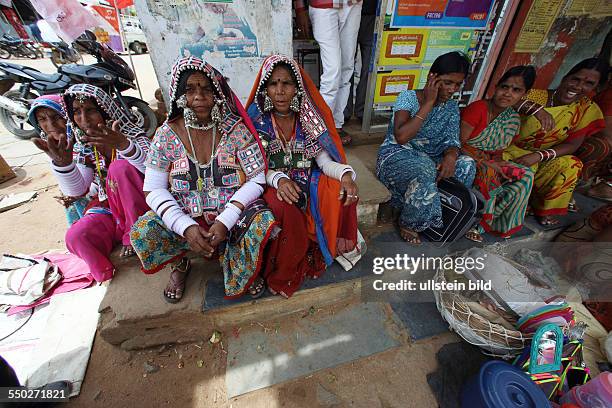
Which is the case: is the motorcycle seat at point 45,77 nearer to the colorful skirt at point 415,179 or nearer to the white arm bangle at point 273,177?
the white arm bangle at point 273,177

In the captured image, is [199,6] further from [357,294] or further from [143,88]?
[143,88]

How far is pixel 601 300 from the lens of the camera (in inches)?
93.4

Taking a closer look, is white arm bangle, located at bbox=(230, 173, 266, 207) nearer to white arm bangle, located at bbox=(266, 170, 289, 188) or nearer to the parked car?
white arm bangle, located at bbox=(266, 170, 289, 188)

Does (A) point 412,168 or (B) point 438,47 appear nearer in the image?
(A) point 412,168

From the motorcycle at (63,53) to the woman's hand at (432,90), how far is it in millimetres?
10433

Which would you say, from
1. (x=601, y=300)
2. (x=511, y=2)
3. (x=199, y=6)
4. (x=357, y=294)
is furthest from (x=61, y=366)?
(x=511, y=2)

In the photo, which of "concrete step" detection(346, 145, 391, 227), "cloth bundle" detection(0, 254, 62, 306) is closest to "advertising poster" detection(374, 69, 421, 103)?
"concrete step" detection(346, 145, 391, 227)

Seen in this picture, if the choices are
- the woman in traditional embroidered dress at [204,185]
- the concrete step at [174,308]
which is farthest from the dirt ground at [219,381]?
the woman in traditional embroidered dress at [204,185]

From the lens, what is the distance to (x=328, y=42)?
2.81 m

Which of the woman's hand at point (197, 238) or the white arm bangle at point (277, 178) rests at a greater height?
the white arm bangle at point (277, 178)

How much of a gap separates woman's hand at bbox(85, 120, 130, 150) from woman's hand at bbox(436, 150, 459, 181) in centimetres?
259

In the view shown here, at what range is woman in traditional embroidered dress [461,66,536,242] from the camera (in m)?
2.44

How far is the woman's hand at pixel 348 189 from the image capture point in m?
1.76

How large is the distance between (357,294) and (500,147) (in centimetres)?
204
